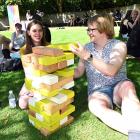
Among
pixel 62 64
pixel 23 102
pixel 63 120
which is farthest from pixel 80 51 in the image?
pixel 23 102

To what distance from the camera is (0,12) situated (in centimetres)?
2859

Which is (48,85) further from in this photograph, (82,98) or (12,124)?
(82,98)

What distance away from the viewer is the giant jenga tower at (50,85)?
3.87 m

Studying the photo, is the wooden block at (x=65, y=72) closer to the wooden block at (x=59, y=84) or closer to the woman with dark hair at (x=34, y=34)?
the wooden block at (x=59, y=84)

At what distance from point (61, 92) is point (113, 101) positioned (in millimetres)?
718

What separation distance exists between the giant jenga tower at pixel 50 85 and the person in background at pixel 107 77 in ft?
0.76

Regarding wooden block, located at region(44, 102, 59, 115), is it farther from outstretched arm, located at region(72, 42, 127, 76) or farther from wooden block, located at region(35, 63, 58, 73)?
outstretched arm, located at region(72, 42, 127, 76)

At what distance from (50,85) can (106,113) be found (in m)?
0.72

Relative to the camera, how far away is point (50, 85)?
387cm

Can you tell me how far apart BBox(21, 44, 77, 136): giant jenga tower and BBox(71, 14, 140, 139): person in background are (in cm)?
23

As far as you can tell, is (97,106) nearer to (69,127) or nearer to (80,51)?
(69,127)

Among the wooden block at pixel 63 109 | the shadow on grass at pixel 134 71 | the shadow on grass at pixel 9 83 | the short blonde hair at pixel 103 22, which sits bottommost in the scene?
the shadow on grass at pixel 9 83

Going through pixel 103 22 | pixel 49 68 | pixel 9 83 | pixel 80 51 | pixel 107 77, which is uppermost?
pixel 103 22

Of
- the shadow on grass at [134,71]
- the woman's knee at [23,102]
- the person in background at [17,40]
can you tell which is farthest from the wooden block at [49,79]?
the person in background at [17,40]
